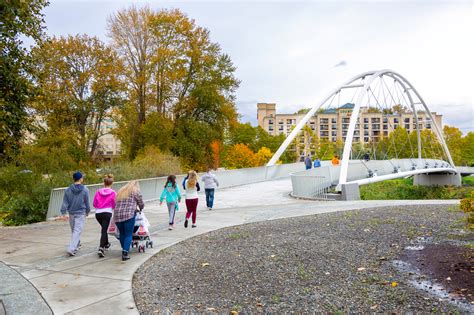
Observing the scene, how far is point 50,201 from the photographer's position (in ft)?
44.5

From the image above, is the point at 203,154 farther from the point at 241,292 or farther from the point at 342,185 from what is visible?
the point at 241,292

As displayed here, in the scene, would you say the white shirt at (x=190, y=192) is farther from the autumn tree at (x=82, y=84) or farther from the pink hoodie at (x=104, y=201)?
the autumn tree at (x=82, y=84)

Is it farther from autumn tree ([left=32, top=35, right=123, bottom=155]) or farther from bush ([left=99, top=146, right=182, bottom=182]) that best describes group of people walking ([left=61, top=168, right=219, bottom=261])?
autumn tree ([left=32, top=35, right=123, bottom=155])

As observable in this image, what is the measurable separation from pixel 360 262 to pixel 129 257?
4064 mm

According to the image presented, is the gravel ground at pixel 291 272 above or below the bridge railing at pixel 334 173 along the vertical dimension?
below

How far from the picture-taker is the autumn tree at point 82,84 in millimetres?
32750

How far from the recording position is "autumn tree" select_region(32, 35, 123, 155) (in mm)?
32750

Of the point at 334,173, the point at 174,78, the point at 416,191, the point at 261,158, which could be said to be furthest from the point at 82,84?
the point at 416,191

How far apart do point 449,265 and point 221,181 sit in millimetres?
18784

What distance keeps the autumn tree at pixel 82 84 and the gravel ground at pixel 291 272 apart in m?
25.2

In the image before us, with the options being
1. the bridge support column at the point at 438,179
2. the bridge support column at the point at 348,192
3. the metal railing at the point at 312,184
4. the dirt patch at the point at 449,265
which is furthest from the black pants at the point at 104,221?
the bridge support column at the point at 438,179

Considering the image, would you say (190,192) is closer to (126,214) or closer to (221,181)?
(126,214)

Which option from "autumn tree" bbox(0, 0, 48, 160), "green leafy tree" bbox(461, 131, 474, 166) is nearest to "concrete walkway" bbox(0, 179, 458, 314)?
"autumn tree" bbox(0, 0, 48, 160)

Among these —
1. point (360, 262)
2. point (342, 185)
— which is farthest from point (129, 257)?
point (342, 185)
